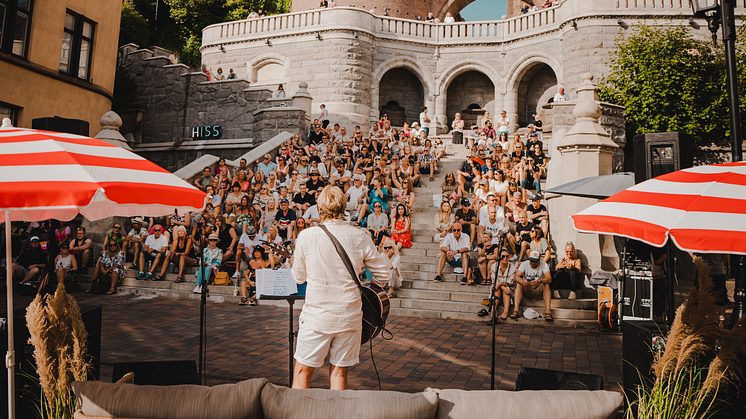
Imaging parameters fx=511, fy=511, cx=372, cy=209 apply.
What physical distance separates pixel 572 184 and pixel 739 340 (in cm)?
576

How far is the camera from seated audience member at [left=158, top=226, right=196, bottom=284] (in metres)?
11.0

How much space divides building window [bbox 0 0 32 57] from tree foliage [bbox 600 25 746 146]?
64.2 ft

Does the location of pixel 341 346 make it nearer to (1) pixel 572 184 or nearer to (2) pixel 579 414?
(2) pixel 579 414

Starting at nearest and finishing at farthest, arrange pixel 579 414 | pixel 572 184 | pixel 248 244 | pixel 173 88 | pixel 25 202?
pixel 579 414 → pixel 25 202 → pixel 572 184 → pixel 248 244 → pixel 173 88

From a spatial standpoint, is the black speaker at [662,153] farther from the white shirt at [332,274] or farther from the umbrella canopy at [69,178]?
the umbrella canopy at [69,178]

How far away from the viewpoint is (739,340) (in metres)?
3.12

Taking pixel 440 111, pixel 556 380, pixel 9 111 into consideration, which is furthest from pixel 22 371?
pixel 440 111

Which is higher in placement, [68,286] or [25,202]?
[25,202]

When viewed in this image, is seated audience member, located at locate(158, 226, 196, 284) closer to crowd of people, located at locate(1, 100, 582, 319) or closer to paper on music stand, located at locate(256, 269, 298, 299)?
crowd of people, located at locate(1, 100, 582, 319)

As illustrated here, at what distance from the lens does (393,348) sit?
21.7 feet

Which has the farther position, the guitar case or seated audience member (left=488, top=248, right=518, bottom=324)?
seated audience member (left=488, top=248, right=518, bottom=324)

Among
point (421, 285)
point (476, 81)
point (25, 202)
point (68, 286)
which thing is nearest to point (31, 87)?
point (68, 286)

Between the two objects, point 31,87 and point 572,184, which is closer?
point 572,184

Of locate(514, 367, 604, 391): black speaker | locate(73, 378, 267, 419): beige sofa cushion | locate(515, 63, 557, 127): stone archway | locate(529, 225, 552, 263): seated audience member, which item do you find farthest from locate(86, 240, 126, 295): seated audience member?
locate(515, 63, 557, 127): stone archway
